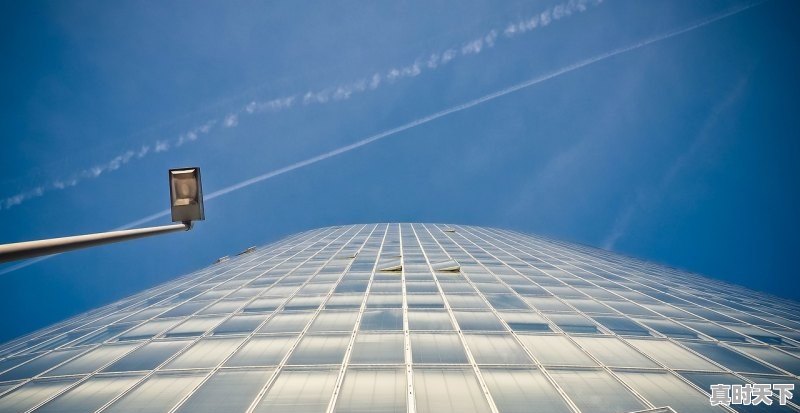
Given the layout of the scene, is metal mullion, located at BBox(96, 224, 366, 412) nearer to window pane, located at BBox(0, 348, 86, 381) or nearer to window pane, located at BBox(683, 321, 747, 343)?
window pane, located at BBox(0, 348, 86, 381)

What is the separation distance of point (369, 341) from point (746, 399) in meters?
A: 10.4

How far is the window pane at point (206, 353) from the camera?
9789 millimetres

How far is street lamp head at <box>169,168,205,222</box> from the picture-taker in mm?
6594

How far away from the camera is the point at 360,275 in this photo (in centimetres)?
1923

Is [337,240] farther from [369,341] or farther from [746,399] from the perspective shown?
[746,399]

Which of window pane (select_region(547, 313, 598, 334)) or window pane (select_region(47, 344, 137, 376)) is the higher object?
window pane (select_region(47, 344, 137, 376))

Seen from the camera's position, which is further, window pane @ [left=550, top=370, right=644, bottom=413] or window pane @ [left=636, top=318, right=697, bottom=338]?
window pane @ [left=636, top=318, right=697, bottom=338]

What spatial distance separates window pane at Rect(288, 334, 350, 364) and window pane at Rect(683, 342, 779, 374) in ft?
40.2

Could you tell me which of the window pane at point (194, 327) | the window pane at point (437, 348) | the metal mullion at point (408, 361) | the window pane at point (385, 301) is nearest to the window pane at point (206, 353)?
the window pane at point (194, 327)

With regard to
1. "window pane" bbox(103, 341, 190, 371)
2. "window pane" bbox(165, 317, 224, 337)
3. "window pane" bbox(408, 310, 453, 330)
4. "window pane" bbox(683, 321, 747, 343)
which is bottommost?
"window pane" bbox(683, 321, 747, 343)

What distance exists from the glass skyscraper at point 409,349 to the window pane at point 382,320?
0.28 feet

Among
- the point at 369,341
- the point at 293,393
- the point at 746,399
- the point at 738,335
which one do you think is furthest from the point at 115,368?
the point at 738,335

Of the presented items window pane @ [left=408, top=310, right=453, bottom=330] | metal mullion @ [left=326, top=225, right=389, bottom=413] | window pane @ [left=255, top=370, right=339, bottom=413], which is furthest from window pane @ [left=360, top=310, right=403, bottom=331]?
window pane @ [left=255, top=370, right=339, bottom=413]

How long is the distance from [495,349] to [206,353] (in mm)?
9688
